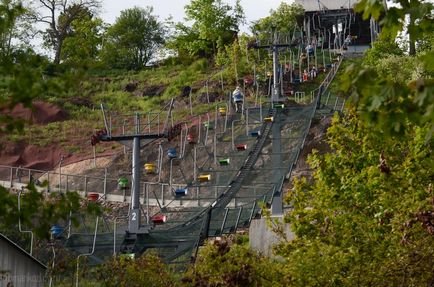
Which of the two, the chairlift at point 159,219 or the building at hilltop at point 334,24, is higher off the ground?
the building at hilltop at point 334,24

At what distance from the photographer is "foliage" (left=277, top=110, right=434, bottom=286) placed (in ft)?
47.6

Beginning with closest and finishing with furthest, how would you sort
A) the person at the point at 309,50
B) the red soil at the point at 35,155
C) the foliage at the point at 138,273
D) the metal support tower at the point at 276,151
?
the foliage at the point at 138,273, the metal support tower at the point at 276,151, the red soil at the point at 35,155, the person at the point at 309,50

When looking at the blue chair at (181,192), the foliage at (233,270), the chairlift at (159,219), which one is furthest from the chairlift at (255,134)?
the foliage at (233,270)

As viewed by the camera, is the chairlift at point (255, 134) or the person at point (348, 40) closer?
the chairlift at point (255, 134)

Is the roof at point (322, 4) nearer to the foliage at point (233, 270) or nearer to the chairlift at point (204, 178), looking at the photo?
the chairlift at point (204, 178)

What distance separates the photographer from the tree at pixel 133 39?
3179 inches

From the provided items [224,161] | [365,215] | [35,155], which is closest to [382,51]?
[35,155]

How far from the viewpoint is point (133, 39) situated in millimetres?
84062

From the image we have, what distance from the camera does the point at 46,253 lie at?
2691 centimetres

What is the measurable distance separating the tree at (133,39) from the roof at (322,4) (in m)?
13.8

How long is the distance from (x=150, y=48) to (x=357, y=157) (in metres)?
68.3

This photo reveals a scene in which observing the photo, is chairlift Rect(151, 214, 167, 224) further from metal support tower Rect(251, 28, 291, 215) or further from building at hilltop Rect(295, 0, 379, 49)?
building at hilltop Rect(295, 0, 379, 49)

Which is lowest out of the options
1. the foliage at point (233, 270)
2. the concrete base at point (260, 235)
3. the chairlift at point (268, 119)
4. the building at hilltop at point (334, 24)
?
the concrete base at point (260, 235)

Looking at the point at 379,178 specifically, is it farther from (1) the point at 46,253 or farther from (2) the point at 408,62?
(2) the point at 408,62
